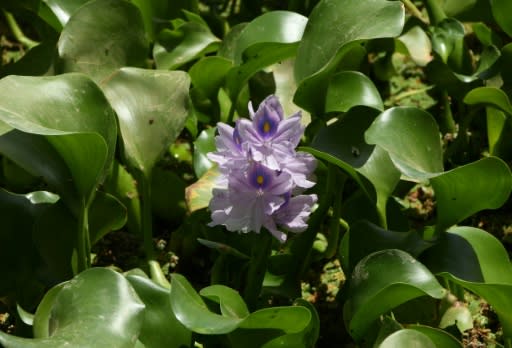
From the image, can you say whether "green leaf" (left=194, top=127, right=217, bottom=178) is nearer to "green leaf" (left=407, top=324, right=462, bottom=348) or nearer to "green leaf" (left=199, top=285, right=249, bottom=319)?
"green leaf" (left=199, top=285, right=249, bottom=319)

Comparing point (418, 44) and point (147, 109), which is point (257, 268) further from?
point (418, 44)

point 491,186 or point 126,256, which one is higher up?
point 491,186

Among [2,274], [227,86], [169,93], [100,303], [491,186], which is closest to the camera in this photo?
[100,303]

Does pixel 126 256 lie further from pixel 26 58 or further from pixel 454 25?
pixel 454 25

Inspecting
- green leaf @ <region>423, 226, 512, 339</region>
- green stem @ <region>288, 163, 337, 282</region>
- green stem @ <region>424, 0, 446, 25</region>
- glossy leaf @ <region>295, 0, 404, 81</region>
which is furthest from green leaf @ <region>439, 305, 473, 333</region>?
green stem @ <region>424, 0, 446, 25</region>

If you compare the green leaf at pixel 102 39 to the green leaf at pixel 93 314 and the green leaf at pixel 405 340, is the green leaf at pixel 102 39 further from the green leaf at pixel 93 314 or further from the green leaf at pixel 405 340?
the green leaf at pixel 405 340

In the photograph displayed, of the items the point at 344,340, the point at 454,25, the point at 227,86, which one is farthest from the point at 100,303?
the point at 454,25

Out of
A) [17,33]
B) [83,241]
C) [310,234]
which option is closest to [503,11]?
Answer: [310,234]
